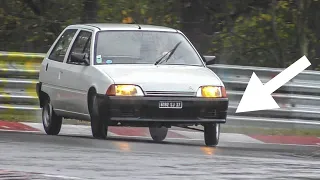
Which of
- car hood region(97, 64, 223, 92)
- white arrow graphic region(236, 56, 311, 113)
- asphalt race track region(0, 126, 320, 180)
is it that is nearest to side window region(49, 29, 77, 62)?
asphalt race track region(0, 126, 320, 180)

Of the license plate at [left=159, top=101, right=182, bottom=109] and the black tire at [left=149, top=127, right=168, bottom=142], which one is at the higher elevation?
the license plate at [left=159, top=101, right=182, bottom=109]

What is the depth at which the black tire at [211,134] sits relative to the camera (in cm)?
1467

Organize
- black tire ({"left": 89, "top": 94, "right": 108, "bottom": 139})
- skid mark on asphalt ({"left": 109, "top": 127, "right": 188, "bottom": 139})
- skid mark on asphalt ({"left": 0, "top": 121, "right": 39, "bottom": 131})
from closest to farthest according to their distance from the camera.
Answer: black tire ({"left": 89, "top": 94, "right": 108, "bottom": 139})
skid mark on asphalt ({"left": 0, "top": 121, "right": 39, "bottom": 131})
skid mark on asphalt ({"left": 109, "top": 127, "right": 188, "bottom": 139})

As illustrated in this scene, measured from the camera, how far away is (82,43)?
1548 cm

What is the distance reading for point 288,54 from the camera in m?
22.7

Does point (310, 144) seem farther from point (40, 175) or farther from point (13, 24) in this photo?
point (13, 24)

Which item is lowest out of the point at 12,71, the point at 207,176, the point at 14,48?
the point at 14,48

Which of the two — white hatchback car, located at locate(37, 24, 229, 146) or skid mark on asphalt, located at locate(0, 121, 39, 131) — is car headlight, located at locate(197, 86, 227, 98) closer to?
white hatchback car, located at locate(37, 24, 229, 146)

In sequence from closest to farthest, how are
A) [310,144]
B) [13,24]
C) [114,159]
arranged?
[114,159], [310,144], [13,24]

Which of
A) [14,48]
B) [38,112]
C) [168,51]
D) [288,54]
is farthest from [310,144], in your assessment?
[14,48]

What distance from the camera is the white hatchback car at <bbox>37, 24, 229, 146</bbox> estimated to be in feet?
45.6

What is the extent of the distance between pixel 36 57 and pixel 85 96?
415 cm

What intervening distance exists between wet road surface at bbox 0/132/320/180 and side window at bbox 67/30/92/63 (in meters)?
1.30

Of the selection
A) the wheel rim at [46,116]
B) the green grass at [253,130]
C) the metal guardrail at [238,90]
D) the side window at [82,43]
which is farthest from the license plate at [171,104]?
the green grass at [253,130]
